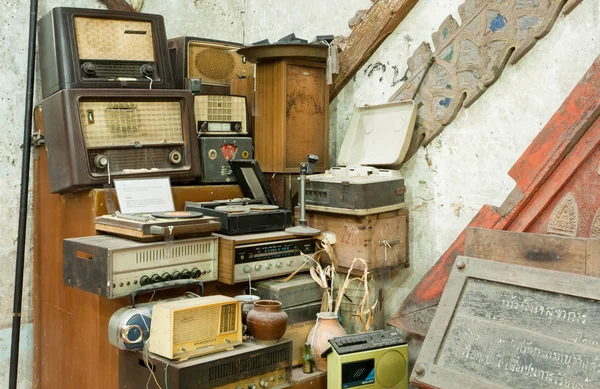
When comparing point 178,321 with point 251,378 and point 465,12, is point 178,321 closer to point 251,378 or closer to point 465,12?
point 251,378

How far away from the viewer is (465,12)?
10.8 ft

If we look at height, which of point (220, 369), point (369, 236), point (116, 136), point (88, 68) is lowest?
point (220, 369)

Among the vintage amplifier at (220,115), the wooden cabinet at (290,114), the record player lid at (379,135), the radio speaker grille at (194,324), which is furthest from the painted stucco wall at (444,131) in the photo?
the radio speaker grille at (194,324)

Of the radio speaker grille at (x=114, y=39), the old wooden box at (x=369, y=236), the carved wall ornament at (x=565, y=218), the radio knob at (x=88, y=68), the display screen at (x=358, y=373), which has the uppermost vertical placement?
the radio speaker grille at (x=114, y=39)

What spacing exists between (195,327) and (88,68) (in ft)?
5.11

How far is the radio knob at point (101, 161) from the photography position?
123 inches

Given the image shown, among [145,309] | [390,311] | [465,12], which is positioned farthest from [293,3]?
[145,309]

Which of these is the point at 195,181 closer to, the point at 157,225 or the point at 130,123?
the point at 130,123

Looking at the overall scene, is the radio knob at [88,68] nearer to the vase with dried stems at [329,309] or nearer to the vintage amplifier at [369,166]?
the vintage amplifier at [369,166]

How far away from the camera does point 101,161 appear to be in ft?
10.3

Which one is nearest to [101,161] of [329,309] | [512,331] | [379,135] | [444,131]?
[329,309]

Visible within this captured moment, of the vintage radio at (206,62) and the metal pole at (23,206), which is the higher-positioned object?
the vintage radio at (206,62)

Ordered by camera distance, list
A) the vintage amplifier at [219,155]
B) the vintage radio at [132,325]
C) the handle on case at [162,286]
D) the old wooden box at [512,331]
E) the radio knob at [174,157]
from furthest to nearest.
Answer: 1. the vintage amplifier at [219,155]
2. the radio knob at [174,157]
3. the handle on case at [162,286]
4. the vintage radio at [132,325]
5. the old wooden box at [512,331]

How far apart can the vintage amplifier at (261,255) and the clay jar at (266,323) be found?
1.25ft
